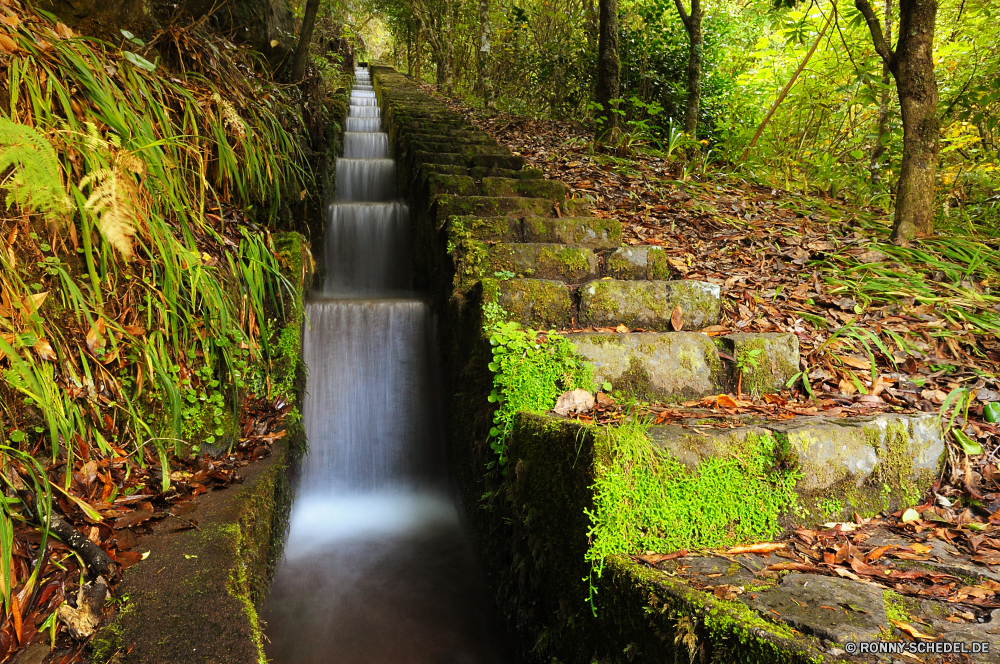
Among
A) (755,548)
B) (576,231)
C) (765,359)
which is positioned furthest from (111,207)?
(765,359)

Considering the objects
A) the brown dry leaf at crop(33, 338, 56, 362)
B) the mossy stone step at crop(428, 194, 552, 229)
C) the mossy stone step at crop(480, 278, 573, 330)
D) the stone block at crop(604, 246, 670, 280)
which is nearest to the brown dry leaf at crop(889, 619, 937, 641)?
the mossy stone step at crop(480, 278, 573, 330)

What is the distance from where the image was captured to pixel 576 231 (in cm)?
380

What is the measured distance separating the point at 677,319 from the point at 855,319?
36.0 inches

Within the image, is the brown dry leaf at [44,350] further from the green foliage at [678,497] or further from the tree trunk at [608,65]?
the tree trunk at [608,65]

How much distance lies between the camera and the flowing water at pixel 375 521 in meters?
2.44

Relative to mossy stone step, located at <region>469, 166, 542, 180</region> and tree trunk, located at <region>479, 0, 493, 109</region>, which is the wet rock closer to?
mossy stone step, located at <region>469, 166, 542, 180</region>

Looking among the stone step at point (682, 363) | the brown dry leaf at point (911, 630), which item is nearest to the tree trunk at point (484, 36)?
the stone step at point (682, 363)

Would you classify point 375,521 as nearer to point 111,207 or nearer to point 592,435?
point 592,435

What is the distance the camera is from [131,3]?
10.3 ft

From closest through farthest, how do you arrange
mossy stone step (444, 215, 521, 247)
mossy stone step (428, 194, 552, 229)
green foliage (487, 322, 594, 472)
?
green foliage (487, 322, 594, 472) → mossy stone step (444, 215, 521, 247) → mossy stone step (428, 194, 552, 229)

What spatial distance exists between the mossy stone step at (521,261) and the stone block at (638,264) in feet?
0.60

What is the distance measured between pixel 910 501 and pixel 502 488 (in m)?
1.51

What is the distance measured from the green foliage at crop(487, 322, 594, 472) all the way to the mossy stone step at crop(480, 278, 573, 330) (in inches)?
13.8

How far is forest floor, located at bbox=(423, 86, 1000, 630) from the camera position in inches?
70.6
